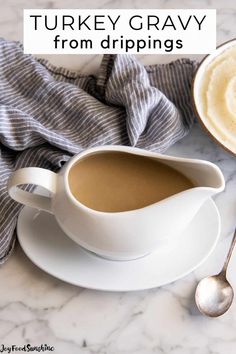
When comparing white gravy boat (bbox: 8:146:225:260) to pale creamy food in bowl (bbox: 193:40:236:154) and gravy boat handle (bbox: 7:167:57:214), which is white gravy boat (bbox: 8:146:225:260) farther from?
pale creamy food in bowl (bbox: 193:40:236:154)

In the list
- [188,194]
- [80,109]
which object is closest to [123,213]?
[188,194]

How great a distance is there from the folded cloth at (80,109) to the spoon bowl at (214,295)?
20cm

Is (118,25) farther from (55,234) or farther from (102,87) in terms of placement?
(55,234)

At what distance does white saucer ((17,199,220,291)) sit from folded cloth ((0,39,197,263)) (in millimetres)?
33

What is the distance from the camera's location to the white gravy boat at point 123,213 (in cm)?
56

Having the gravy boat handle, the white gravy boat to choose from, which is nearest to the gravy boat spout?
the white gravy boat

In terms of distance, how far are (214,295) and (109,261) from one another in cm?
12

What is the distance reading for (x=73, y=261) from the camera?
63 cm

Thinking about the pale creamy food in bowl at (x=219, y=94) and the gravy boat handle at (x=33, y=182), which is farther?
the pale creamy food in bowl at (x=219, y=94)

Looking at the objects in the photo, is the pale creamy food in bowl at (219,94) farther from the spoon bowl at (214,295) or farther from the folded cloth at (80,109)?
the spoon bowl at (214,295)

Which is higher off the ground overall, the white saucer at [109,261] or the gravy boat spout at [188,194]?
the gravy boat spout at [188,194]

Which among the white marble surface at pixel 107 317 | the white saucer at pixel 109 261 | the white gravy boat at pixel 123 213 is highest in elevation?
the white gravy boat at pixel 123 213


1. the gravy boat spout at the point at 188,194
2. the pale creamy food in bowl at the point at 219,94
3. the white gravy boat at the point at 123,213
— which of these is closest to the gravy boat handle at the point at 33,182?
the white gravy boat at the point at 123,213

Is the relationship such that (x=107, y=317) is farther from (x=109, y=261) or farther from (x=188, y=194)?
(x=188, y=194)
